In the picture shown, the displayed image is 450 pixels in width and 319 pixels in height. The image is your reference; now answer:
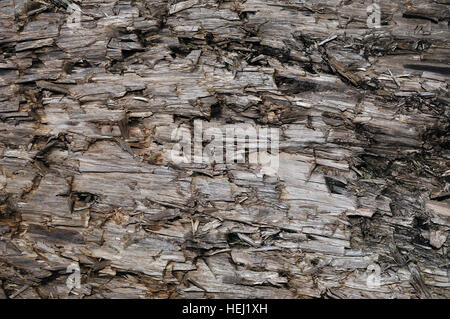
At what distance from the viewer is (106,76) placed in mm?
8266

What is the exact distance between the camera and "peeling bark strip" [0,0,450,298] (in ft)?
25.7

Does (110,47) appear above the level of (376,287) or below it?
above

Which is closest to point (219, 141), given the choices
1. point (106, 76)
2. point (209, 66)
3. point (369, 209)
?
point (209, 66)

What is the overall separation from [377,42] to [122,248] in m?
7.33

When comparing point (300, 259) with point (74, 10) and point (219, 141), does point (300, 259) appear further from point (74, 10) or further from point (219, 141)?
point (74, 10)

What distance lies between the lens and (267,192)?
7.91 m

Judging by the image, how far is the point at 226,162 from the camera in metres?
8.02

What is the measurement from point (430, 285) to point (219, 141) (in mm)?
5406

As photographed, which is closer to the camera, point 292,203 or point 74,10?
point 292,203

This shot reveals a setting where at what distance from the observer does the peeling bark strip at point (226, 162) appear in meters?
7.83

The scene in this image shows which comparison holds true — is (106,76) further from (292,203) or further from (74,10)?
(292,203)

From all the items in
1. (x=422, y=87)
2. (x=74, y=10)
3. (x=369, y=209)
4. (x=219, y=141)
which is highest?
(x=74, y=10)

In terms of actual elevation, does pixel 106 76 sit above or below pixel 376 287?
above

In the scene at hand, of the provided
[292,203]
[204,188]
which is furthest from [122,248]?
[292,203]
